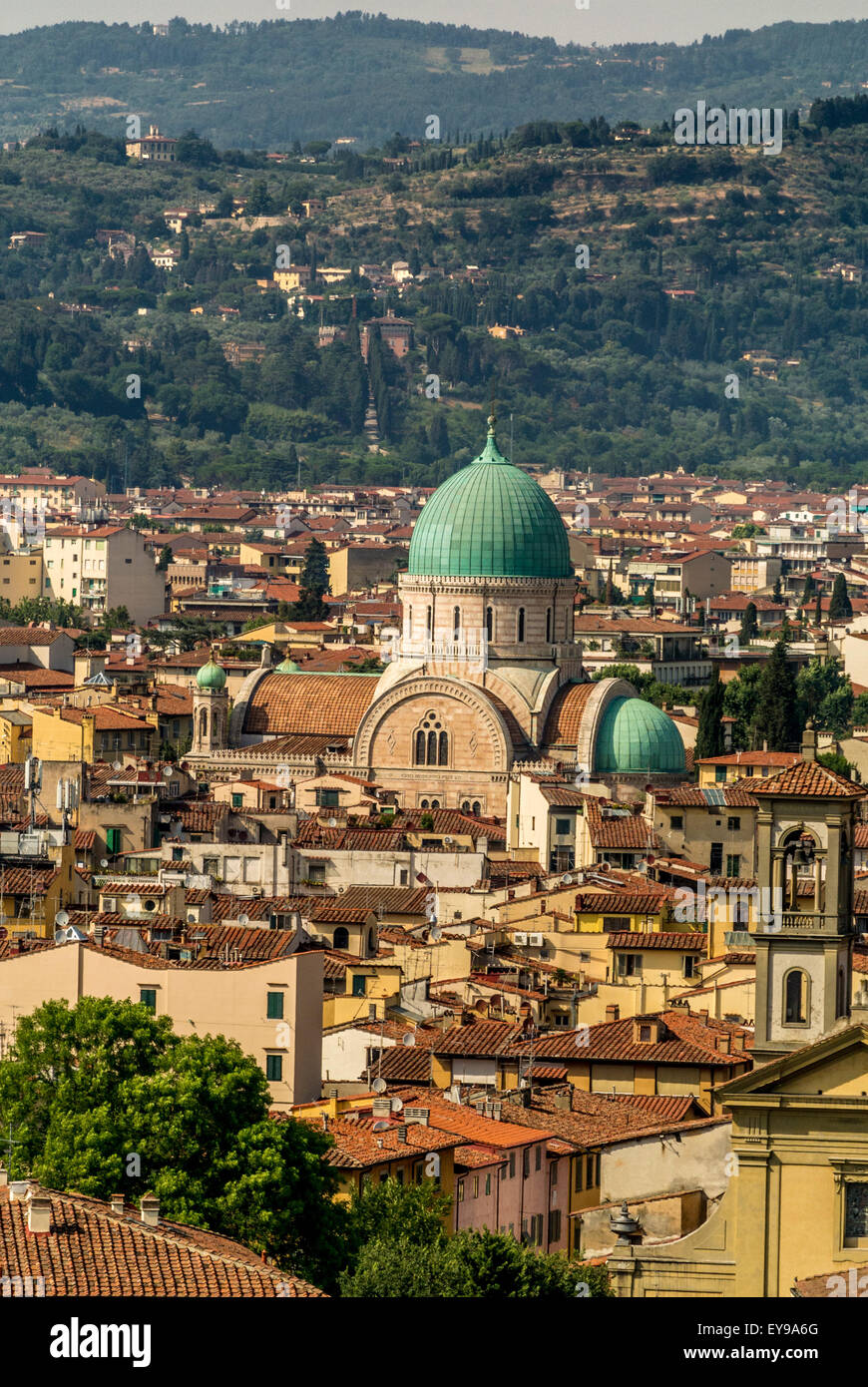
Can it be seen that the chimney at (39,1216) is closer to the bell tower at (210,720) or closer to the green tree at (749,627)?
the bell tower at (210,720)

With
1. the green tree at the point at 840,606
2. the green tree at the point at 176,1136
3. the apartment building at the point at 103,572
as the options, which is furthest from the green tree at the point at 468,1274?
the apartment building at the point at 103,572

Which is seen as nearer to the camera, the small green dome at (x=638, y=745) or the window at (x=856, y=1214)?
the window at (x=856, y=1214)

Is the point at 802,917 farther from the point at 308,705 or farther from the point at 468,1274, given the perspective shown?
the point at 308,705

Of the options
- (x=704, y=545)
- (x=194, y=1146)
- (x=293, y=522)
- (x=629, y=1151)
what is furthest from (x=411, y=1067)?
(x=293, y=522)

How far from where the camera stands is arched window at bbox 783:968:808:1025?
27.7 meters

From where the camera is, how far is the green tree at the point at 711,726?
75.8m

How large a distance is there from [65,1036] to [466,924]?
1725 centimetres

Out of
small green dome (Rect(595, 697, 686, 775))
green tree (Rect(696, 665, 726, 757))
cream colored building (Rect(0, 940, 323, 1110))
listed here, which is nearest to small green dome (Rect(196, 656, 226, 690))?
small green dome (Rect(595, 697, 686, 775))

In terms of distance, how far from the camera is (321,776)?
6888 centimetres

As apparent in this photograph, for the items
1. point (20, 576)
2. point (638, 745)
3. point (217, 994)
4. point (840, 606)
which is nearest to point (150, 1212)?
point (217, 994)

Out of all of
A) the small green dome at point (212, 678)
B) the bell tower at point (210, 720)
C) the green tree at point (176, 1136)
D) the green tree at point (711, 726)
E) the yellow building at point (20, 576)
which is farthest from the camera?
the yellow building at point (20, 576)

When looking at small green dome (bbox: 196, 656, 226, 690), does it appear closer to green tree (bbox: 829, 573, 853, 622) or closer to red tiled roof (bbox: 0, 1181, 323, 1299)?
red tiled roof (bbox: 0, 1181, 323, 1299)

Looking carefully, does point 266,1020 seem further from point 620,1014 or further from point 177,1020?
point 620,1014

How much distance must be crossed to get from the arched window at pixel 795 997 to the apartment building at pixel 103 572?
10797 cm
